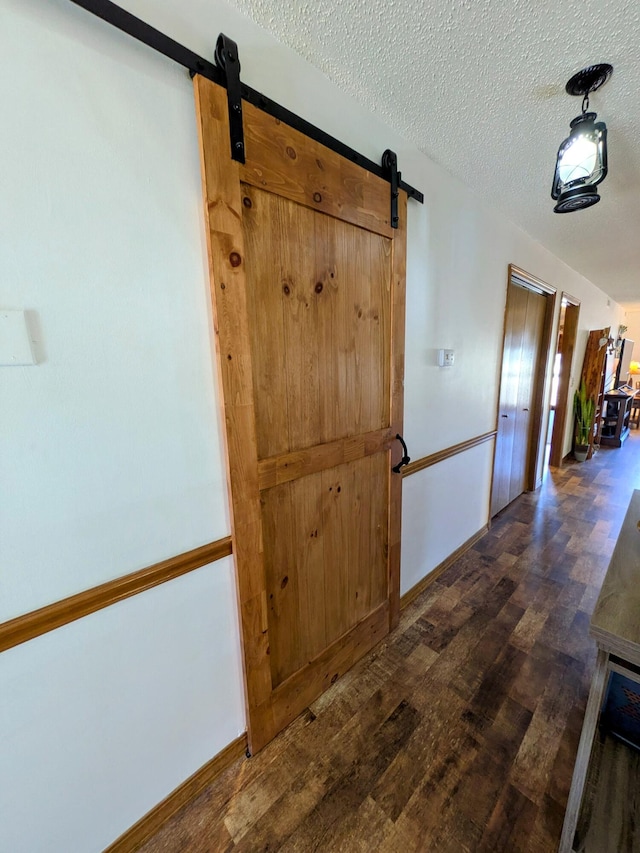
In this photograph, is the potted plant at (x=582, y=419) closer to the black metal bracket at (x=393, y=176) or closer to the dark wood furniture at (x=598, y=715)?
the dark wood furniture at (x=598, y=715)

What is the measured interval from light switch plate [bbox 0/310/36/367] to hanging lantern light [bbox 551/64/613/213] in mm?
1956

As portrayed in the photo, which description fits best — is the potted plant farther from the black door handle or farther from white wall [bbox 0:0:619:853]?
white wall [bbox 0:0:619:853]

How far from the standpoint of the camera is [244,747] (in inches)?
50.9

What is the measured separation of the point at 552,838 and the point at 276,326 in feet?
6.04

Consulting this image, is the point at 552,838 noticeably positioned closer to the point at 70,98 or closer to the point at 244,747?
the point at 244,747

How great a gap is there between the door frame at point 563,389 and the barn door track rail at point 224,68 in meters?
3.87

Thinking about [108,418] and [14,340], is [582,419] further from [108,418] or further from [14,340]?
[14,340]

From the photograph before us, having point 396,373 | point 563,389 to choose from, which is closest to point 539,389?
point 563,389

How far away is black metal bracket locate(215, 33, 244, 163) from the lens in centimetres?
92

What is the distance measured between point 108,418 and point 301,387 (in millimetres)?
617

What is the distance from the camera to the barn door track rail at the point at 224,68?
76 cm

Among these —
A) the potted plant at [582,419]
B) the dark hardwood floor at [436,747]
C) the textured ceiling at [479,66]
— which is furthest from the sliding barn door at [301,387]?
the potted plant at [582,419]

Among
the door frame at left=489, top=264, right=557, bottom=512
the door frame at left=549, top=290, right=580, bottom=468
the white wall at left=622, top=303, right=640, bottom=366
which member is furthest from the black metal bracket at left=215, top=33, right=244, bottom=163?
the white wall at left=622, top=303, right=640, bottom=366

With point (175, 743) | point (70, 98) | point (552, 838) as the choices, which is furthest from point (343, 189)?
point (552, 838)
